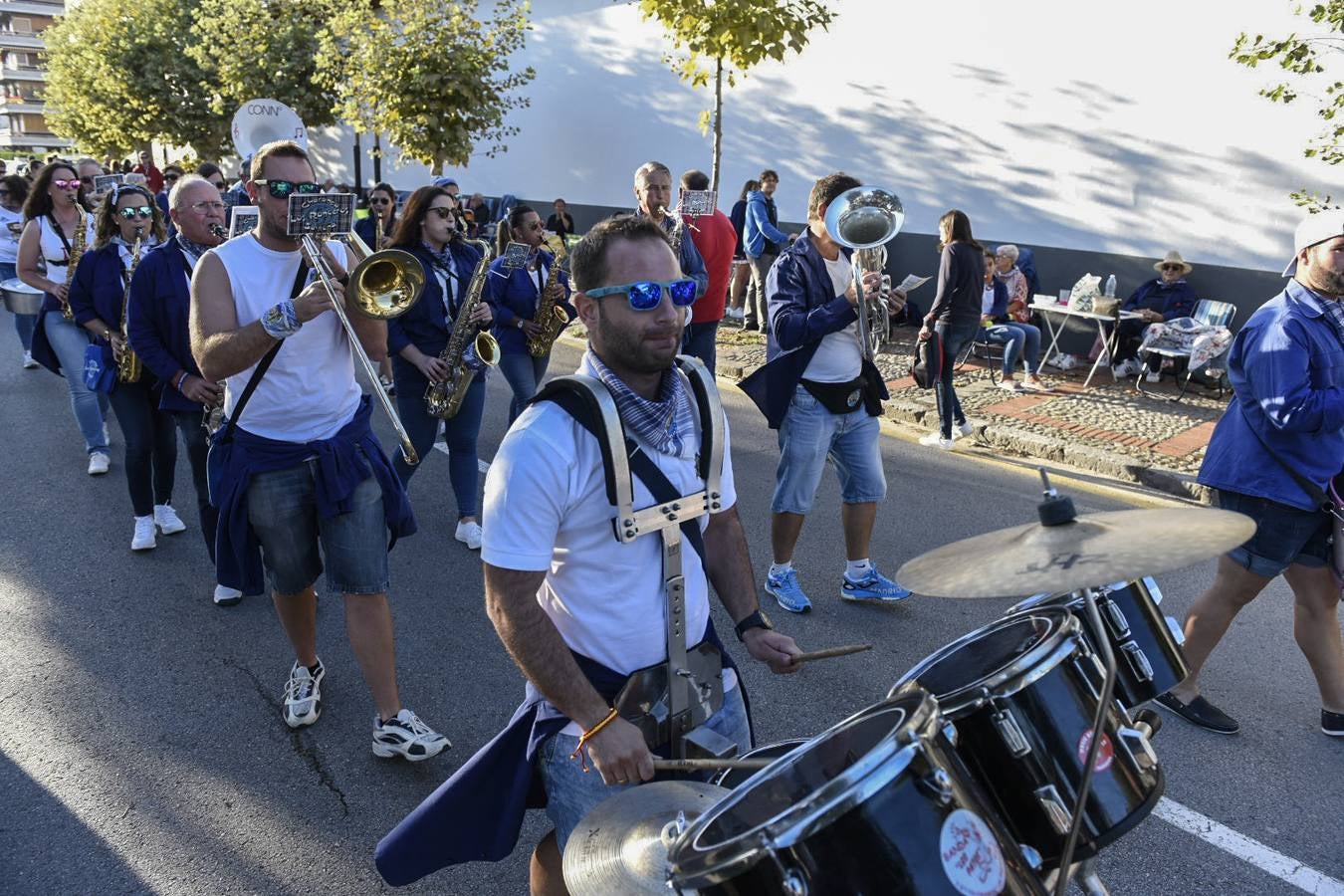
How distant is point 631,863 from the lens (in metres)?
1.65

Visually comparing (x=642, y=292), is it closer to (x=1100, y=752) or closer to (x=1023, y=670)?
(x=1023, y=670)

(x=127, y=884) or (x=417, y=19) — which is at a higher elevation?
(x=417, y=19)

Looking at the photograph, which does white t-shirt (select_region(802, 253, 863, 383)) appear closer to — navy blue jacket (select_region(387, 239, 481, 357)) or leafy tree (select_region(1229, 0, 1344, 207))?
navy blue jacket (select_region(387, 239, 481, 357))

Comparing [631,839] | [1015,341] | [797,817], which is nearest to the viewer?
[797,817]

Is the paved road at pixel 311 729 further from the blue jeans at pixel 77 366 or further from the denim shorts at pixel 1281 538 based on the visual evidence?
the blue jeans at pixel 77 366

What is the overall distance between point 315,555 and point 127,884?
1134 millimetres

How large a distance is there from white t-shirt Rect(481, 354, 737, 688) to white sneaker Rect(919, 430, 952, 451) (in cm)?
604

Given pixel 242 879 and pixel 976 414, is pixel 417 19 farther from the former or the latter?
pixel 242 879

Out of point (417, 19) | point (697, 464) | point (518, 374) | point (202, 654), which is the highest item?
point (417, 19)

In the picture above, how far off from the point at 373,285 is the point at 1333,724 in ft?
12.9

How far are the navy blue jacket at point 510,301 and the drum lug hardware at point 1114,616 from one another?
455 centimetres

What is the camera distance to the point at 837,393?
4551 mm

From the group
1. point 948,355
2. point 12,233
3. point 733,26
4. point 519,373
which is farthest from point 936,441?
point 12,233

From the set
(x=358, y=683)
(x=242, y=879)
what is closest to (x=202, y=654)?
(x=358, y=683)
